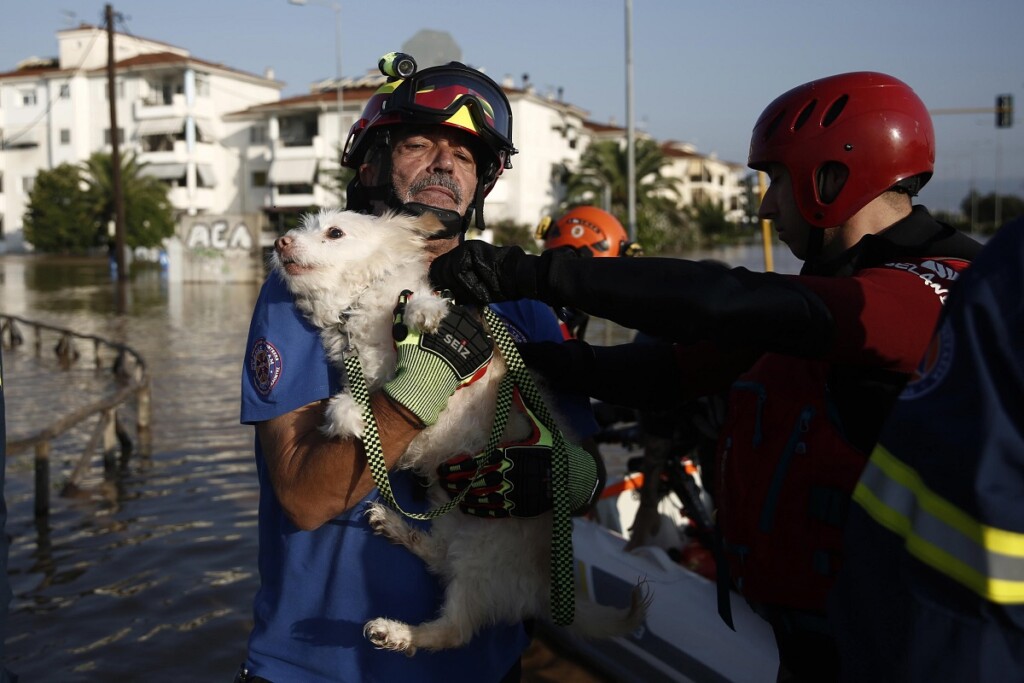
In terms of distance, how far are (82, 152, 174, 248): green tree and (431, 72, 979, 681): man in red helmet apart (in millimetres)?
60301

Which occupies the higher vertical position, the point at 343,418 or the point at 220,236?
the point at 220,236

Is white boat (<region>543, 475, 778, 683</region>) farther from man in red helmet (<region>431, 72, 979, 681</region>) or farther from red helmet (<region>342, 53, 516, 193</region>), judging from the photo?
red helmet (<region>342, 53, 516, 193</region>)

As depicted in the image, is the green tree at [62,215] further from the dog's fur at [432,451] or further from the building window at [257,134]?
the dog's fur at [432,451]

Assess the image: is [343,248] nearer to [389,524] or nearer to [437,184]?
[437,184]

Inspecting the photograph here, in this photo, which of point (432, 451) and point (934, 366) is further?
point (432, 451)

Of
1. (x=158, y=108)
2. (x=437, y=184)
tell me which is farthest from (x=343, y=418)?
(x=158, y=108)

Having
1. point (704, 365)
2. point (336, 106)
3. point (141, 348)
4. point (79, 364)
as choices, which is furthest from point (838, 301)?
point (336, 106)

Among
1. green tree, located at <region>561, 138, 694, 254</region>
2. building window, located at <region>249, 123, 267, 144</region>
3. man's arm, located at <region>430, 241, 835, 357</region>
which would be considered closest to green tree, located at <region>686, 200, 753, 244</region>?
green tree, located at <region>561, 138, 694, 254</region>

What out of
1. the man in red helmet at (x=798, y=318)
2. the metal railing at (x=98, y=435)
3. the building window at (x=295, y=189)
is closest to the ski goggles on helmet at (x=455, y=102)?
the man in red helmet at (x=798, y=318)

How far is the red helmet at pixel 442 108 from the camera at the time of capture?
2.97 m

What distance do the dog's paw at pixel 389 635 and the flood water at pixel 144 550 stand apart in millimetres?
3750

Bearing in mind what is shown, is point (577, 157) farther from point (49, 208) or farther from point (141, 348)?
point (141, 348)

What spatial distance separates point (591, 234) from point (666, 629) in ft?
11.0

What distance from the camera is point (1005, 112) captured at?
27250mm
